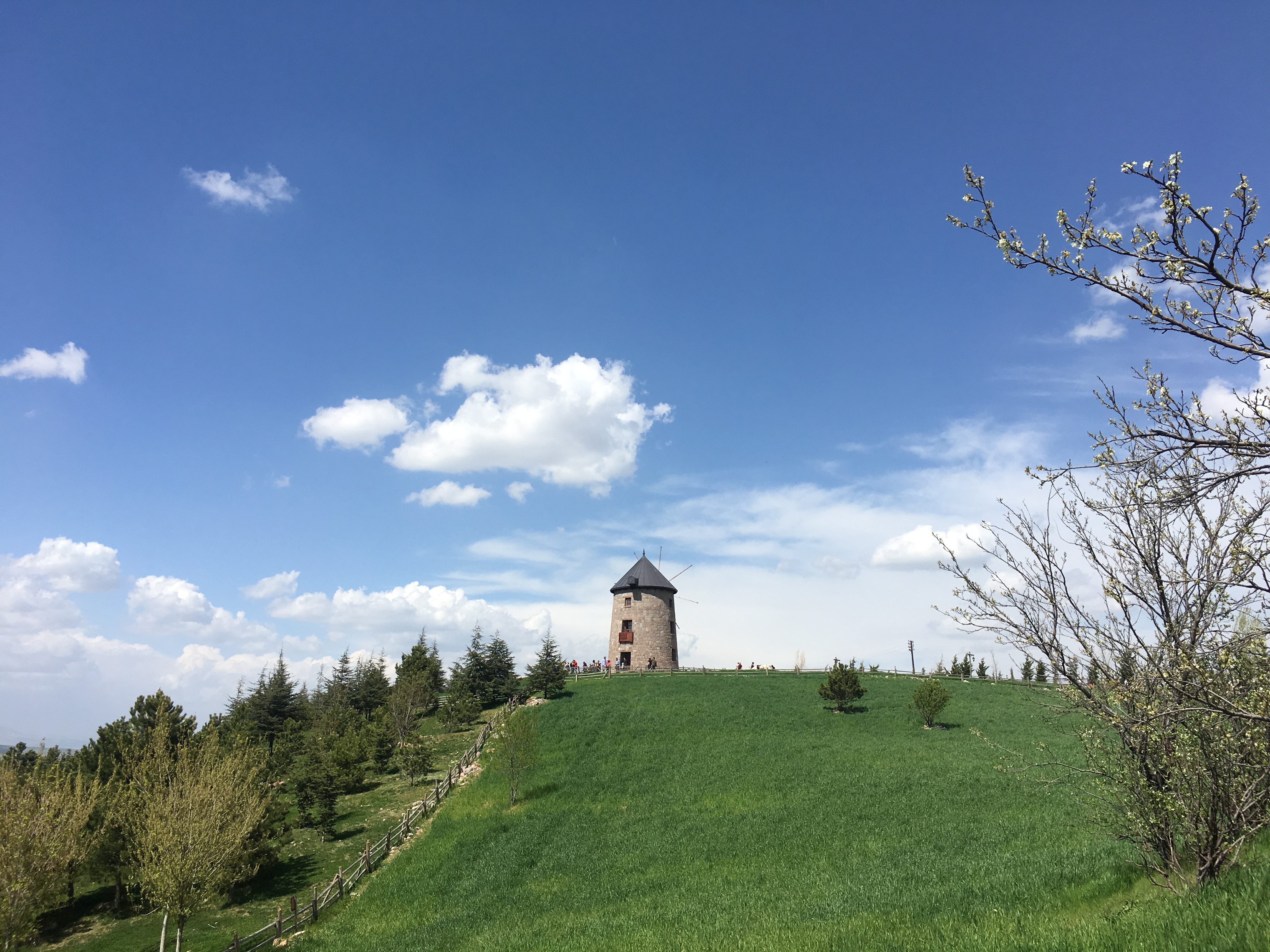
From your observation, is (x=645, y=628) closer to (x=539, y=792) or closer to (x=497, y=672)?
(x=497, y=672)

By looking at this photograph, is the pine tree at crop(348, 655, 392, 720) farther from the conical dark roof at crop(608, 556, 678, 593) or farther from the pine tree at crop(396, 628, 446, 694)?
the conical dark roof at crop(608, 556, 678, 593)

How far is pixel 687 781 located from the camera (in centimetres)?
2830

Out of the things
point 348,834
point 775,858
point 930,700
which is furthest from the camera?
point 930,700

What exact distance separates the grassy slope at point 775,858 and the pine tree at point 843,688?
1.89 meters

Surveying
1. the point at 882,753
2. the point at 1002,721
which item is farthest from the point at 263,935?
the point at 1002,721

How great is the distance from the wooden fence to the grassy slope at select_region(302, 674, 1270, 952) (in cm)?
104

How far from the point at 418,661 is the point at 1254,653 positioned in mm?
51407

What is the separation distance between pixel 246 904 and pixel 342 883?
11.7 ft

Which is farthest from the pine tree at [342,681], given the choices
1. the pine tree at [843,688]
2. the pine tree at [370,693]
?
the pine tree at [843,688]

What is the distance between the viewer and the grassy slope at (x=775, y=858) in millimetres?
11039

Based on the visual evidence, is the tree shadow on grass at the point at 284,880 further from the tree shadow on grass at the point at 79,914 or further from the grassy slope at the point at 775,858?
the tree shadow on grass at the point at 79,914

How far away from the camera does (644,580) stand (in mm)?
59469

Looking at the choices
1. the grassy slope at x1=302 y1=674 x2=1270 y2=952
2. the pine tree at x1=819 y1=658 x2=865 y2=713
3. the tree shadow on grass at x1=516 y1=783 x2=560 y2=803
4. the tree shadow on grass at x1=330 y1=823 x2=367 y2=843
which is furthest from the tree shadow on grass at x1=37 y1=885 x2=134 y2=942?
the pine tree at x1=819 y1=658 x2=865 y2=713

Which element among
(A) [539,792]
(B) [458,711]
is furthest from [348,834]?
(B) [458,711]
